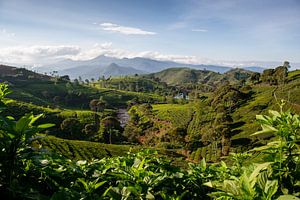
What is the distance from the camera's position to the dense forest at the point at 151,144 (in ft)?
7.62

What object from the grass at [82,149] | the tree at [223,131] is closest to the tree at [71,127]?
the grass at [82,149]

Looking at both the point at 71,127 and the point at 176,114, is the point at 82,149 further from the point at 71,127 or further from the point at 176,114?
the point at 176,114

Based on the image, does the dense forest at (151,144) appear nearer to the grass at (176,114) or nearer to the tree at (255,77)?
the grass at (176,114)

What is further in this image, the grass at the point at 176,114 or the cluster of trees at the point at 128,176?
the grass at the point at 176,114

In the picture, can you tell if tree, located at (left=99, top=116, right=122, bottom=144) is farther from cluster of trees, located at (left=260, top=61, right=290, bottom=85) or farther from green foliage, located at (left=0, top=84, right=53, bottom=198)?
green foliage, located at (left=0, top=84, right=53, bottom=198)

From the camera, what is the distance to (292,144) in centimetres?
245

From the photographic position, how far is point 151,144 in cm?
8981

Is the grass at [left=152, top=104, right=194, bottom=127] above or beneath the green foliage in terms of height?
beneath

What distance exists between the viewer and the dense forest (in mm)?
2322

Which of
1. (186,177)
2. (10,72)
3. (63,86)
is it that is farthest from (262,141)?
(10,72)

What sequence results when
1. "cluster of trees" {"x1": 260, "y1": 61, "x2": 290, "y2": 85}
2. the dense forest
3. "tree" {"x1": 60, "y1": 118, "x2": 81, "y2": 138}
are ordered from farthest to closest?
"cluster of trees" {"x1": 260, "y1": 61, "x2": 290, "y2": 85} → "tree" {"x1": 60, "y1": 118, "x2": 81, "y2": 138} → the dense forest

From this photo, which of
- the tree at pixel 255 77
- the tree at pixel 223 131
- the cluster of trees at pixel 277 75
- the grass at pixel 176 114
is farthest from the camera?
the tree at pixel 255 77

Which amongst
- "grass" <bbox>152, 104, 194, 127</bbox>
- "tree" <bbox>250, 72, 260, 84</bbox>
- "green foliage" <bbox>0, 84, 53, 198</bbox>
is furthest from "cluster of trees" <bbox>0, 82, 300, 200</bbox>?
"tree" <bbox>250, 72, 260, 84</bbox>

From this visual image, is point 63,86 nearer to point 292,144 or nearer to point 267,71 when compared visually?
point 267,71
